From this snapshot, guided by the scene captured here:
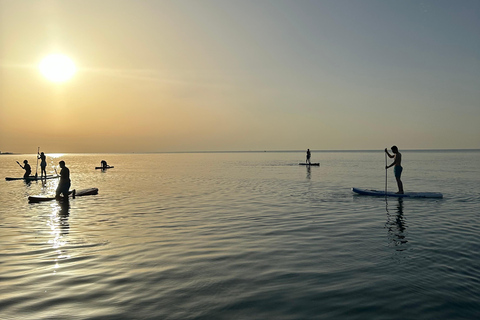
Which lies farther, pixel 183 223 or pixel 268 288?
pixel 183 223

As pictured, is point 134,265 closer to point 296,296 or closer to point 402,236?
point 296,296

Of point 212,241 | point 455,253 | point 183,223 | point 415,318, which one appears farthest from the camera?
point 183,223

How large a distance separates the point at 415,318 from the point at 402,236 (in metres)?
6.54

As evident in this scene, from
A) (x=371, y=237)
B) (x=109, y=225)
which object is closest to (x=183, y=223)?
(x=109, y=225)

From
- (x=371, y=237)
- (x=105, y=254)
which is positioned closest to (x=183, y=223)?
(x=105, y=254)

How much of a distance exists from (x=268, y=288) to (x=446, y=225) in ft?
32.3

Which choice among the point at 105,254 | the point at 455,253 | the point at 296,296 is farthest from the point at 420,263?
the point at 105,254

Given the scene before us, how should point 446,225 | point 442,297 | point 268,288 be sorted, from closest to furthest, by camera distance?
point 442,297 → point 268,288 → point 446,225

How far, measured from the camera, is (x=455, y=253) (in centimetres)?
944

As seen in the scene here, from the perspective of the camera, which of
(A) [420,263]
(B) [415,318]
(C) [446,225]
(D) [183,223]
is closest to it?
(B) [415,318]

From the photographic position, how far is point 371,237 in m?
11.6

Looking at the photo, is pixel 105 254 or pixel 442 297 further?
pixel 105 254

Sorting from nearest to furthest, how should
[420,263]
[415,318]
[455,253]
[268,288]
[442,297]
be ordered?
[415,318], [442,297], [268,288], [420,263], [455,253]

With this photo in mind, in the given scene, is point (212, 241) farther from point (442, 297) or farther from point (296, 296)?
point (442, 297)
